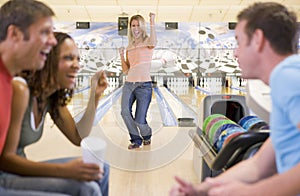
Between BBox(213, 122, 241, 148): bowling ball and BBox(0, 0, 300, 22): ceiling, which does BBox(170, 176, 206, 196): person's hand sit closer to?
BBox(213, 122, 241, 148): bowling ball

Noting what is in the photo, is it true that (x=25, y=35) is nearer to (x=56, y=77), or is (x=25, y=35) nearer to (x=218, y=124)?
(x=56, y=77)

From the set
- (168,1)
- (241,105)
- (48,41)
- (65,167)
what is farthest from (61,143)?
(168,1)

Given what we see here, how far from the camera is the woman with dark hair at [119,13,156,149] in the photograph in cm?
156

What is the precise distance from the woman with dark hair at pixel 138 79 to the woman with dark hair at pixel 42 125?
60 centimetres

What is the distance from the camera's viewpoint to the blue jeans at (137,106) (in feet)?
6.61

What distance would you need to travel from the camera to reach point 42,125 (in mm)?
940

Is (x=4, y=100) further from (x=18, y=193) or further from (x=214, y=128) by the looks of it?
(x=214, y=128)

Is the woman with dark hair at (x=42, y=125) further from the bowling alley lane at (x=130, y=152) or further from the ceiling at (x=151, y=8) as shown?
the ceiling at (x=151, y=8)

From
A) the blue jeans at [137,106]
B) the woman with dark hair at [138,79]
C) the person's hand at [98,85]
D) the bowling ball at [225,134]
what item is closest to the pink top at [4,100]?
the person's hand at [98,85]

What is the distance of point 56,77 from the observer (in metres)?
0.92

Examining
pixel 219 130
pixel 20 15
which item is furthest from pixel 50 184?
pixel 219 130

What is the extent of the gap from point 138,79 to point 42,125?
1012 mm

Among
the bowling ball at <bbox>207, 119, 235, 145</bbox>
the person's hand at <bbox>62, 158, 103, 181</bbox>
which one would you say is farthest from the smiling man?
the bowling ball at <bbox>207, 119, 235, 145</bbox>

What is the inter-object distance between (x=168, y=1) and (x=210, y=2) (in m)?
0.68
